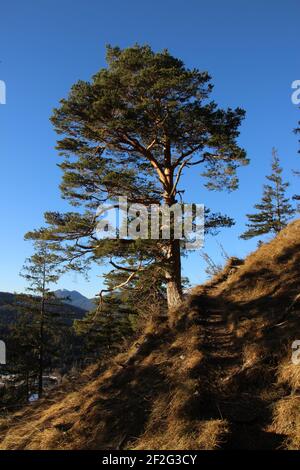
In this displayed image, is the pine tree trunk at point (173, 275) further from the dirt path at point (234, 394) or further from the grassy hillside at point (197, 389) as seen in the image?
the dirt path at point (234, 394)

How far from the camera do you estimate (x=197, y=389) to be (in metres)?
6.54

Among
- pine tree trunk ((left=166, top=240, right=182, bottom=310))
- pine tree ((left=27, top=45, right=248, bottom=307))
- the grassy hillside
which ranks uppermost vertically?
pine tree ((left=27, top=45, right=248, bottom=307))

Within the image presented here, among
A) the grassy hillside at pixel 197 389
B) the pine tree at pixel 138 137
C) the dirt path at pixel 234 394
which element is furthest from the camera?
the pine tree at pixel 138 137

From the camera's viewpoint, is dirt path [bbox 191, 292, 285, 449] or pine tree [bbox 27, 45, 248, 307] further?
pine tree [bbox 27, 45, 248, 307]

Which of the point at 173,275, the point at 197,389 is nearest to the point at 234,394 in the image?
the point at 197,389

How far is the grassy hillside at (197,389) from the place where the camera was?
5617 mm

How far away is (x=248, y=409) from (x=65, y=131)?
514 inches

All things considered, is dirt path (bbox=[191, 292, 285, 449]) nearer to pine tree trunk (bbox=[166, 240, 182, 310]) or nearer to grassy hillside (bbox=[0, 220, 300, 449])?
grassy hillside (bbox=[0, 220, 300, 449])

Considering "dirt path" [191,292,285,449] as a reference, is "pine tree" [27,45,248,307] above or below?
above

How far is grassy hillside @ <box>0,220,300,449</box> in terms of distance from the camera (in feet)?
18.4

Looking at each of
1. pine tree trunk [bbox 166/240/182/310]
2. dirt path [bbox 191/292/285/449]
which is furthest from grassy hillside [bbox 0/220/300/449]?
pine tree trunk [bbox 166/240/182/310]

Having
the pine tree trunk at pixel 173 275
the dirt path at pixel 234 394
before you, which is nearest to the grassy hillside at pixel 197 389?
the dirt path at pixel 234 394

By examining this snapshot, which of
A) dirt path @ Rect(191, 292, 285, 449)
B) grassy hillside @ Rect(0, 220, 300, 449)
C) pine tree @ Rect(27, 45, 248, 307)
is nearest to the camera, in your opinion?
dirt path @ Rect(191, 292, 285, 449)

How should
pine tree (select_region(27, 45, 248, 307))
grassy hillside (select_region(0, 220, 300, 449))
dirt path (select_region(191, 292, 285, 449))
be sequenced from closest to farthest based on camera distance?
dirt path (select_region(191, 292, 285, 449)), grassy hillside (select_region(0, 220, 300, 449)), pine tree (select_region(27, 45, 248, 307))
